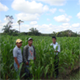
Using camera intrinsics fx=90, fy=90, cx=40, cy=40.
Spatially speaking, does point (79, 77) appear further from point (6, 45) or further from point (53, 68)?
point (6, 45)

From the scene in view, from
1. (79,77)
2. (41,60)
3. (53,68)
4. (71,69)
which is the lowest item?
(79,77)

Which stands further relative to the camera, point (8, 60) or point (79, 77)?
point (79, 77)

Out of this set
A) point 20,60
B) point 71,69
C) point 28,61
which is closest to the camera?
point 20,60

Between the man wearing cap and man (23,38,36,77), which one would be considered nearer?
the man wearing cap

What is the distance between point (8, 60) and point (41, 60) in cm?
101

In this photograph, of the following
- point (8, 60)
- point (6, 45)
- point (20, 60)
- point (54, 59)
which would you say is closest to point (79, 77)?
point (54, 59)

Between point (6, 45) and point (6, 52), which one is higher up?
point (6, 45)

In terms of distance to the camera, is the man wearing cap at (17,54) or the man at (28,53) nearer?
the man wearing cap at (17,54)

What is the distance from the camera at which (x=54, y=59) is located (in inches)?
114

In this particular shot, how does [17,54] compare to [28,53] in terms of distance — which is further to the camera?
[28,53]

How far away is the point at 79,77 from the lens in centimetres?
316

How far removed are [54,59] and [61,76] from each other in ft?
2.34

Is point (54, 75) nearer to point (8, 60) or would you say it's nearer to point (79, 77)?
point (79, 77)

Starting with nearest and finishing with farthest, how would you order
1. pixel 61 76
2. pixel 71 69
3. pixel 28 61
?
1. pixel 28 61
2. pixel 61 76
3. pixel 71 69
